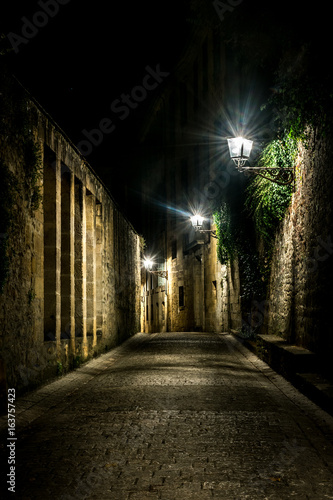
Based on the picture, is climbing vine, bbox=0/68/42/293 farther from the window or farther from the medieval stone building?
the window

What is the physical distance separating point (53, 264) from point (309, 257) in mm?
4611

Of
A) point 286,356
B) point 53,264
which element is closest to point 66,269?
point 53,264

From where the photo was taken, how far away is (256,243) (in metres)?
14.1

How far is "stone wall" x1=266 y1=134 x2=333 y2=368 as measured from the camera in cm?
744

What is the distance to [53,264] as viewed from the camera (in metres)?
8.88

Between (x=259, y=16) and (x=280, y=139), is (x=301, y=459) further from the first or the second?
(x=280, y=139)

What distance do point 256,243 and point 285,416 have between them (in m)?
8.83

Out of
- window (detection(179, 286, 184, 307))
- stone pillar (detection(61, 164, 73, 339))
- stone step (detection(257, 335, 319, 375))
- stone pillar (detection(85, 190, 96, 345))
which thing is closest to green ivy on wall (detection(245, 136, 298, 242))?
stone step (detection(257, 335, 319, 375))

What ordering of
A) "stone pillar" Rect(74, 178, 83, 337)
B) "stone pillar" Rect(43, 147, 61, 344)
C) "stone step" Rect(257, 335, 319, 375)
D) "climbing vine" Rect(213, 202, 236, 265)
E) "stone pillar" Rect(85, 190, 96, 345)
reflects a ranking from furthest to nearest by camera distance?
"climbing vine" Rect(213, 202, 236, 265)
"stone pillar" Rect(85, 190, 96, 345)
"stone pillar" Rect(74, 178, 83, 337)
"stone pillar" Rect(43, 147, 61, 344)
"stone step" Rect(257, 335, 319, 375)

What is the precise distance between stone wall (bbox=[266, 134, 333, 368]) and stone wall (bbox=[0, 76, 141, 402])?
175 inches

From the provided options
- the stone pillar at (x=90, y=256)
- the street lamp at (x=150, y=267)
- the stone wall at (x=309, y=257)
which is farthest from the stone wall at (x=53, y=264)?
the street lamp at (x=150, y=267)

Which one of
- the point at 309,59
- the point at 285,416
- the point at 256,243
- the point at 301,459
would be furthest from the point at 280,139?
the point at 301,459

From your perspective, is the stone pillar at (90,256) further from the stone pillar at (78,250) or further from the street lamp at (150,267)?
the street lamp at (150,267)

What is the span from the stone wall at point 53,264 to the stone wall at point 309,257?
4.45m
